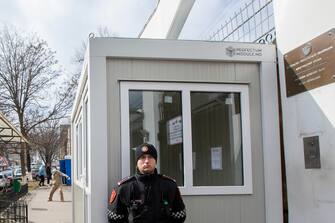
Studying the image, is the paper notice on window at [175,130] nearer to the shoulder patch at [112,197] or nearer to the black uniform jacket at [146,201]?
the black uniform jacket at [146,201]

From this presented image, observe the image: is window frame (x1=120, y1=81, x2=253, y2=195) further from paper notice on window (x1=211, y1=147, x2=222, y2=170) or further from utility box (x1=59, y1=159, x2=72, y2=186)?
utility box (x1=59, y1=159, x2=72, y2=186)

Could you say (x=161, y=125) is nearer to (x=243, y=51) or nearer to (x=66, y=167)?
(x=243, y=51)

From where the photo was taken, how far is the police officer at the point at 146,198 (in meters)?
4.46

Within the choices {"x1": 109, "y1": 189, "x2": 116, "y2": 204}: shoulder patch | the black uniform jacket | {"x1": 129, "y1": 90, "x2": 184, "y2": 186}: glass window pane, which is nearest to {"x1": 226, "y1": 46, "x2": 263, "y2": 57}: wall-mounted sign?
{"x1": 129, "y1": 90, "x2": 184, "y2": 186}: glass window pane

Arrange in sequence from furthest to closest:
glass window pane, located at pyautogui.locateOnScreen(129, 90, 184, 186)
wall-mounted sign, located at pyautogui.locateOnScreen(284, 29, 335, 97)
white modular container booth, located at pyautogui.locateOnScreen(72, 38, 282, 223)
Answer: glass window pane, located at pyautogui.locateOnScreen(129, 90, 184, 186) → white modular container booth, located at pyautogui.locateOnScreen(72, 38, 282, 223) → wall-mounted sign, located at pyautogui.locateOnScreen(284, 29, 335, 97)

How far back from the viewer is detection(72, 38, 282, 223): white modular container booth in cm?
500

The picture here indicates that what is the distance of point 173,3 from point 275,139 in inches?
150

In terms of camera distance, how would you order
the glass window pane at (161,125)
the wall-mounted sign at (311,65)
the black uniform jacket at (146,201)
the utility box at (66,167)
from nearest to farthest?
the wall-mounted sign at (311,65) < the black uniform jacket at (146,201) < the glass window pane at (161,125) < the utility box at (66,167)

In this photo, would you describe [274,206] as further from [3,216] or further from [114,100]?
[3,216]

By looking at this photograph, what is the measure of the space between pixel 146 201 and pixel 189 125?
3.49ft

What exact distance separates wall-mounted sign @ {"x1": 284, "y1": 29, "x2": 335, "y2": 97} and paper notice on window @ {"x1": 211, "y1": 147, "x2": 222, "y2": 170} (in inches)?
38.0

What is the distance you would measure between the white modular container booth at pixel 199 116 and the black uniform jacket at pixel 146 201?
448mm

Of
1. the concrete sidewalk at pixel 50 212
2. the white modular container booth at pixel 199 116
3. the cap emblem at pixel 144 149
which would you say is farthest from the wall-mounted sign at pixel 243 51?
the concrete sidewalk at pixel 50 212

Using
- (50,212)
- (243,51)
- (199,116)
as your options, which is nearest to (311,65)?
(243,51)
